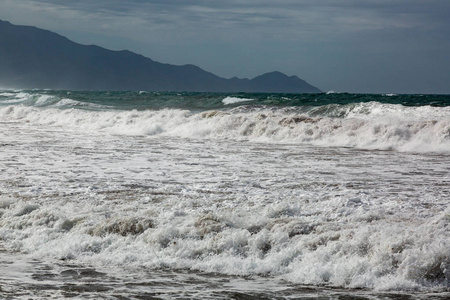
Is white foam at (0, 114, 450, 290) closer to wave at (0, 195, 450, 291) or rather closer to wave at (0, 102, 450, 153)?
wave at (0, 195, 450, 291)

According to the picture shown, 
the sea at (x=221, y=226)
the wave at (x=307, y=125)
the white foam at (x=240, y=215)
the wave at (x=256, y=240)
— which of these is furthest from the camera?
the wave at (x=307, y=125)

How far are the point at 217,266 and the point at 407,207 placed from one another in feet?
11.8

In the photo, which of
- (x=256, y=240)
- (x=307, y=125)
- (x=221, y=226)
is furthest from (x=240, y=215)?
(x=307, y=125)

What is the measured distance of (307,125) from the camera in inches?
1029

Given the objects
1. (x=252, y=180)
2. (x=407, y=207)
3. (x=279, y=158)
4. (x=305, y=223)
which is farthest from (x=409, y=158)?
(x=305, y=223)

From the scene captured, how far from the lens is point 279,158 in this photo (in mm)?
16906

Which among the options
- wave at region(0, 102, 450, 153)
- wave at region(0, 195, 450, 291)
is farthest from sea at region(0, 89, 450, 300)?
wave at region(0, 102, 450, 153)

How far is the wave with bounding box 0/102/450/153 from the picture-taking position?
2234 cm

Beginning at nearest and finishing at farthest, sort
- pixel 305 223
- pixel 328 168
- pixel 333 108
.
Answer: pixel 305 223 < pixel 328 168 < pixel 333 108

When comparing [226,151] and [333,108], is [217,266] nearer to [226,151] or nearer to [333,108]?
[226,151]

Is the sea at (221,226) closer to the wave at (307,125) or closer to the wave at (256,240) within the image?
the wave at (256,240)

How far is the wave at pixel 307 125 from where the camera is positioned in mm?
22344

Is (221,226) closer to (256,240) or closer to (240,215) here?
Answer: (240,215)

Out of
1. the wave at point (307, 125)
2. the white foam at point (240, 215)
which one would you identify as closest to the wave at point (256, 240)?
the white foam at point (240, 215)
